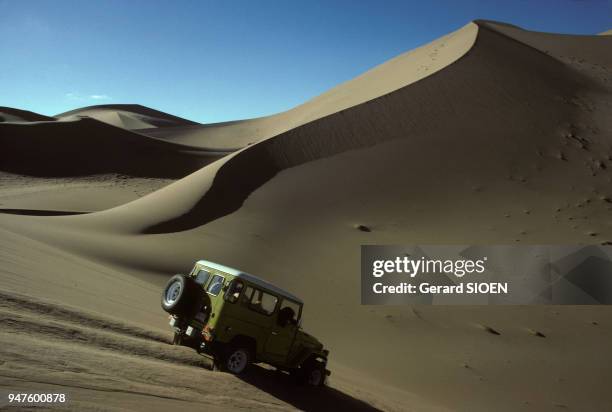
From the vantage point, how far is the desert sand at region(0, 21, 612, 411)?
7699 mm

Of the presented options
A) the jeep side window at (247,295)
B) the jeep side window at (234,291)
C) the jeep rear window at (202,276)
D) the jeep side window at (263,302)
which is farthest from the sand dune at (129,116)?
the jeep side window at (234,291)

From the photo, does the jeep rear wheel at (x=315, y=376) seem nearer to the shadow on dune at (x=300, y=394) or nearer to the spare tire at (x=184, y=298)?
the shadow on dune at (x=300, y=394)

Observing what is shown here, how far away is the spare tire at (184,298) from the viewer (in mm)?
8320

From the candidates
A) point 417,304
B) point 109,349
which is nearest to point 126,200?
point 417,304

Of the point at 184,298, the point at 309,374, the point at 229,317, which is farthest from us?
the point at 309,374

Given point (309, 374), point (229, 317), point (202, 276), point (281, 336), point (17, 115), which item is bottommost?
point (309, 374)

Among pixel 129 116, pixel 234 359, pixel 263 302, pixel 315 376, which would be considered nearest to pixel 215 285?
pixel 263 302

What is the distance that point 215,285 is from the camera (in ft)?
28.0

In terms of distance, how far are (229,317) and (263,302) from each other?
74 cm

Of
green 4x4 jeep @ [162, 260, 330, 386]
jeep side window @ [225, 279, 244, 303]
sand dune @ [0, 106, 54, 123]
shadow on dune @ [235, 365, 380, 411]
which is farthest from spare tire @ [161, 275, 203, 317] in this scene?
sand dune @ [0, 106, 54, 123]

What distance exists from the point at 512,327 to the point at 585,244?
536 centimetres

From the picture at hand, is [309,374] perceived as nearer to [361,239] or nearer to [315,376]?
[315,376]

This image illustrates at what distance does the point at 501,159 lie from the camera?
88.3 feet

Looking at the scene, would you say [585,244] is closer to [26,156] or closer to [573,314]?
[573,314]
